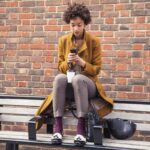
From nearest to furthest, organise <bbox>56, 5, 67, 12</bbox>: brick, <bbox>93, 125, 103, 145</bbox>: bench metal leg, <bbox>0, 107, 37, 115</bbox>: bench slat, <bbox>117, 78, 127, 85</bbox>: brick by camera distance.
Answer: <bbox>93, 125, 103, 145</bbox>: bench metal leg → <bbox>0, 107, 37, 115</bbox>: bench slat → <bbox>117, 78, 127, 85</bbox>: brick → <bbox>56, 5, 67, 12</bbox>: brick

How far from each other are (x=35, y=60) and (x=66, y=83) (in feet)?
4.78

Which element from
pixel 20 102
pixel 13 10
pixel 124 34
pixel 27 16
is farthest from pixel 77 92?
pixel 13 10

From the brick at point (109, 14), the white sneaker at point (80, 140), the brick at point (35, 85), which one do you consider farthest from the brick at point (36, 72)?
the white sneaker at point (80, 140)

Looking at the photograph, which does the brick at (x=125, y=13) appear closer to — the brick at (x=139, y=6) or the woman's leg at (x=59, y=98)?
the brick at (x=139, y=6)

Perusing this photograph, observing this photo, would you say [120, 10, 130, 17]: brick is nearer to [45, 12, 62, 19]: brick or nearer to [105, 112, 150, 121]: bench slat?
[45, 12, 62, 19]: brick

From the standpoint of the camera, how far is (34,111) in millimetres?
4531

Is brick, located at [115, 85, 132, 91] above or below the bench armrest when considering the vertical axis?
above

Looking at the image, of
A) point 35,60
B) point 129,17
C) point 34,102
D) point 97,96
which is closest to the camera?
point 97,96

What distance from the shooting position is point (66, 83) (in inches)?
152

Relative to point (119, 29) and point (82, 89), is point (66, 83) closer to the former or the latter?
point (82, 89)

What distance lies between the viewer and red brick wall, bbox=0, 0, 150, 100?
15.9 feet

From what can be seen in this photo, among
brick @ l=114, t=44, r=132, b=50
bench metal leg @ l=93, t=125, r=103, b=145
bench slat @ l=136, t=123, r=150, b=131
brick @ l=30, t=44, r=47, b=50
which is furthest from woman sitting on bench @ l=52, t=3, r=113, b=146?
brick @ l=30, t=44, r=47, b=50

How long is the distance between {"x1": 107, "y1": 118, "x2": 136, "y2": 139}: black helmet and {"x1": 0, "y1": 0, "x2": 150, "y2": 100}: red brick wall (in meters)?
0.96

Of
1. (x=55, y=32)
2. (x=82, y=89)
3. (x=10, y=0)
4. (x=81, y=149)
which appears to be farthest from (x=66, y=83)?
(x=10, y=0)
